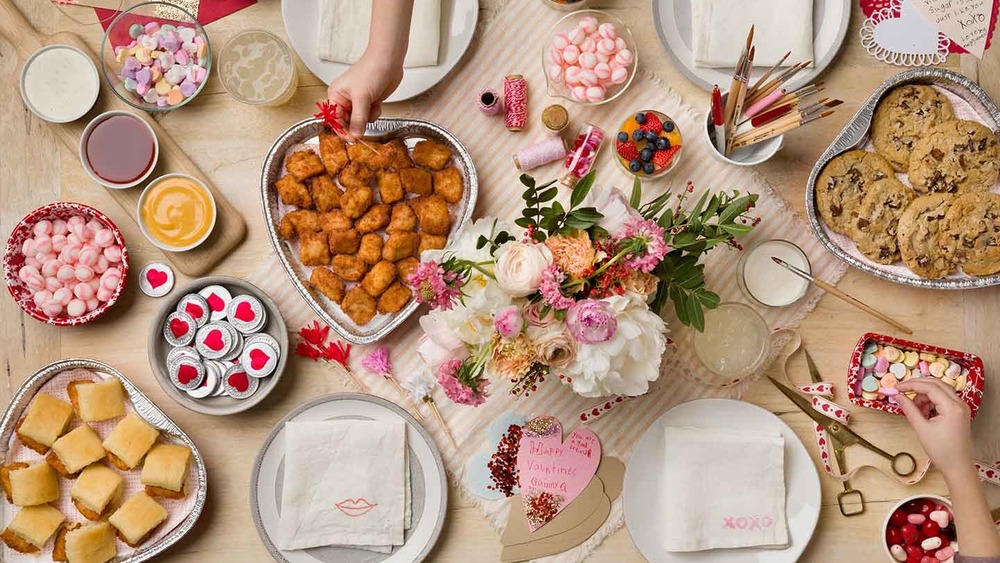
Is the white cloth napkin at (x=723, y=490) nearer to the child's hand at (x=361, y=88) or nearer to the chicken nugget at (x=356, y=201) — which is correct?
the chicken nugget at (x=356, y=201)

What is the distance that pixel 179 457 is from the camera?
79.0 inches

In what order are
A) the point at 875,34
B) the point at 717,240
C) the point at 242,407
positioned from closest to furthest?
the point at 717,240 < the point at 242,407 < the point at 875,34

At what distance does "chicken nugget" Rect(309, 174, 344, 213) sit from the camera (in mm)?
2086

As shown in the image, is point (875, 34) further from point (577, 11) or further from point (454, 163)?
point (454, 163)

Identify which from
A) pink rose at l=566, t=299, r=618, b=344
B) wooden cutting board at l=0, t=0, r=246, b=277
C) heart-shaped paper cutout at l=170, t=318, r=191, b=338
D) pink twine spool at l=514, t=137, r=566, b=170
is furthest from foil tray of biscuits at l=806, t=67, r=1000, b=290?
heart-shaped paper cutout at l=170, t=318, r=191, b=338

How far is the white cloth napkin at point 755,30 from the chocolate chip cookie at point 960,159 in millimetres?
397

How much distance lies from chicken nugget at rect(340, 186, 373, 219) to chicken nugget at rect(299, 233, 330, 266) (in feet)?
0.32

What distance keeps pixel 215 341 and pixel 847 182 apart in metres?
1.71

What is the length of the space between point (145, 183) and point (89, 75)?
0.33 meters

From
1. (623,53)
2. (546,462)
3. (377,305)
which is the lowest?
(546,462)

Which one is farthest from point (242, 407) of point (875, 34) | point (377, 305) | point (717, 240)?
point (875, 34)

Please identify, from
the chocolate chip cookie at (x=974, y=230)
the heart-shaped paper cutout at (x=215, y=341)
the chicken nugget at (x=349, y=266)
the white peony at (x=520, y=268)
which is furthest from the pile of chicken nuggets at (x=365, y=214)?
the chocolate chip cookie at (x=974, y=230)

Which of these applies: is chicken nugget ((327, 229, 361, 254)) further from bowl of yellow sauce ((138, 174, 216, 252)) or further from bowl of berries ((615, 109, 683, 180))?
bowl of berries ((615, 109, 683, 180))

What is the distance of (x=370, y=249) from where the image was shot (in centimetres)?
206
